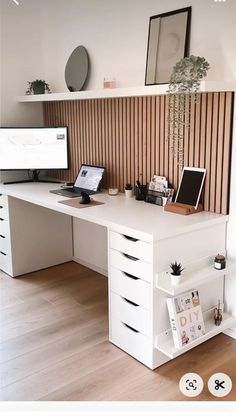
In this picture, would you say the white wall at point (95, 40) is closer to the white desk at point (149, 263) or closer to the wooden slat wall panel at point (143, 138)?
the wooden slat wall panel at point (143, 138)

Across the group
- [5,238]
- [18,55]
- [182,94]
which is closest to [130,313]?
[182,94]

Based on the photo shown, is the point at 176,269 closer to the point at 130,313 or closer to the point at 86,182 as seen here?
the point at 130,313

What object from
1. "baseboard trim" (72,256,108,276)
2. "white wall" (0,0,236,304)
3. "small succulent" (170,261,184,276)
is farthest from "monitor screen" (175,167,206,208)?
"baseboard trim" (72,256,108,276)

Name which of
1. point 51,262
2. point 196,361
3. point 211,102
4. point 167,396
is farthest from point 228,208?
point 51,262

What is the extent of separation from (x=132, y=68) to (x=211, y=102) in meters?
0.77

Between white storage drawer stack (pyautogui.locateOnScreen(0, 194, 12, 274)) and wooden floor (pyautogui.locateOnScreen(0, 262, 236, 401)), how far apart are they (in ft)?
1.31

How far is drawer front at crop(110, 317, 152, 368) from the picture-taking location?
2129 mm

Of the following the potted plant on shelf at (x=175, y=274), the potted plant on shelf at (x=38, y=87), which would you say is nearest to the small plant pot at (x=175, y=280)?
the potted plant on shelf at (x=175, y=274)

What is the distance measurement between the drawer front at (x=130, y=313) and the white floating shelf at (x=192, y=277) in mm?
192

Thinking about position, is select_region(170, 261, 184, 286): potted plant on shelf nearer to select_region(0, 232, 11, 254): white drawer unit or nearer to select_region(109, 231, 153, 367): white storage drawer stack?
select_region(109, 231, 153, 367): white storage drawer stack

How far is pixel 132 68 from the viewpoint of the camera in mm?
2820

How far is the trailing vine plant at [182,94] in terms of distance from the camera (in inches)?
83.7

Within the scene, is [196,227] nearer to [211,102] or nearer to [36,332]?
[211,102]
